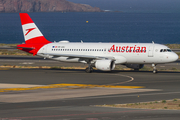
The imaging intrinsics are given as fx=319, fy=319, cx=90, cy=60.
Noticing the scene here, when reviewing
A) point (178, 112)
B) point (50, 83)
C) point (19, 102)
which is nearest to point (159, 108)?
point (178, 112)

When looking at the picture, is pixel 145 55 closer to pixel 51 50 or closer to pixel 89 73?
pixel 89 73

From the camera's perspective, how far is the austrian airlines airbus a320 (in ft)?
138

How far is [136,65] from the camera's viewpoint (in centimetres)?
4488

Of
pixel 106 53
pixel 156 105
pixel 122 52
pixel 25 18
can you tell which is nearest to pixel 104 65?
pixel 106 53

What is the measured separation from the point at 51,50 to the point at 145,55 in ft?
44.0

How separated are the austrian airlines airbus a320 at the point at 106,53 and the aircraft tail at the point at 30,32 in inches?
32.6

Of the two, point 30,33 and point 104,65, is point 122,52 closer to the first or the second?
point 104,65

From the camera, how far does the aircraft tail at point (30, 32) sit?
157 ft

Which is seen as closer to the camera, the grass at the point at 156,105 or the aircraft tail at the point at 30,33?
the grass at the point at 156,105

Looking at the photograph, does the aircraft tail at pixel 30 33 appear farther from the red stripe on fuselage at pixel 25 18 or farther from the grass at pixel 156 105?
the grass at pixel 156 105

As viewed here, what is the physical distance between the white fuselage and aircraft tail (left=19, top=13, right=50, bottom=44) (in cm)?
270

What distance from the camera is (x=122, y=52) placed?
42844mm

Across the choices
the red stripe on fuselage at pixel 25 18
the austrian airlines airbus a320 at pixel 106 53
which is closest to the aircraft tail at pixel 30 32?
the red stripe on fuselage at pixel 25 18

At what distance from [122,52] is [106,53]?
88.2 inches
